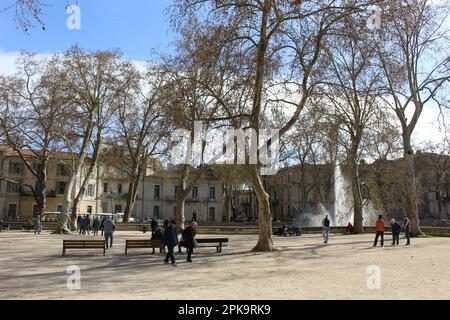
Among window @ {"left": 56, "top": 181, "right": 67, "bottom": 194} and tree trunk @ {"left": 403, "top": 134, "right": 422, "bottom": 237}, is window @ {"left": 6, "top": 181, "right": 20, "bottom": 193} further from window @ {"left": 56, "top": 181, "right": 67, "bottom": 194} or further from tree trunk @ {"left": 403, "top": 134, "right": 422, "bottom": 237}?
tree trunk @ {"left": 403, "top": 134, "right": 422, "bottom": 237}

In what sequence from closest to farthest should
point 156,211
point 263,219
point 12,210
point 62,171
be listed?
1. point 263,219
2. point 12,210
3. point 62,171
4. point 156,211

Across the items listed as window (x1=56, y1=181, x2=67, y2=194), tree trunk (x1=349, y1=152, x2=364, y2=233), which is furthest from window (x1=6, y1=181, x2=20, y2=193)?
tree trunk (x1=349, y1=152, x2=364, y2=233)

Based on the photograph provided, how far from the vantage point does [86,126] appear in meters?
37.5

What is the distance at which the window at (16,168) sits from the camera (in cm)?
6762

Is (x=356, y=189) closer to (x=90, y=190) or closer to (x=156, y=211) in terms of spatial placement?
(x=90, y=190)

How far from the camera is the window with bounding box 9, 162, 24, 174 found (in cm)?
6762

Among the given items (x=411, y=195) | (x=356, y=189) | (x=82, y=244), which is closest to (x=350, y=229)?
Result: (x=356, y=189)

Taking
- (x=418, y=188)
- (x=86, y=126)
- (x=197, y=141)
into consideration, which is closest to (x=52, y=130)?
(x=86, y=126)

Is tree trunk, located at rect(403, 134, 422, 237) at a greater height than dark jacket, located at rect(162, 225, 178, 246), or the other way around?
tree trunk, located at rect(403, 134, 422, 237)

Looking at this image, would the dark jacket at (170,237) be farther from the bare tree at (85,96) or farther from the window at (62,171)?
the window at (62,171)

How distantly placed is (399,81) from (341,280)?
2139 cm

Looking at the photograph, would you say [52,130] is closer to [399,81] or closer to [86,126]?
[86,126]

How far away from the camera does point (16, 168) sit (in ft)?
224

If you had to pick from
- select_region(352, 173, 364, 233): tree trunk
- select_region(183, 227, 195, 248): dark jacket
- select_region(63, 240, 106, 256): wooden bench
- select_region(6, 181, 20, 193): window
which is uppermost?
select_region(6, 181, 20, 193): window
